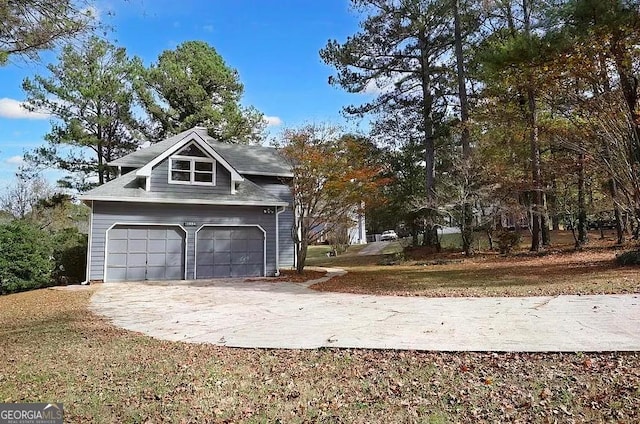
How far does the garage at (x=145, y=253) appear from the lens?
14.5m

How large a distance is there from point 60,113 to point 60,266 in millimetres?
12139

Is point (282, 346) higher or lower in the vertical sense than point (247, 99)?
lower

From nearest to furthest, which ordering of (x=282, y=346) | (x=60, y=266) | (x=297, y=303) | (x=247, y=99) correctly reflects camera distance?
(x=282, y=346), (x=297, y=303), (x=60, y=266), (x=247, y=99)

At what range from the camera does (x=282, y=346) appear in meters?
5.57

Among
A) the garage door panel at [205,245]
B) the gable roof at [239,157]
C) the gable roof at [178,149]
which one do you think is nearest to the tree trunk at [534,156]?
the gable roof at [239,157]

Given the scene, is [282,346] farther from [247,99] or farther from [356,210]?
[247,99]

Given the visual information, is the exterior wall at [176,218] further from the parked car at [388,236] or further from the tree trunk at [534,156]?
the parked car at [388,236]

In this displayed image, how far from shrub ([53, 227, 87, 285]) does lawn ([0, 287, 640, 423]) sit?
10817mm

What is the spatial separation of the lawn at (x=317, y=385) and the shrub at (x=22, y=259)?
30.8 ft

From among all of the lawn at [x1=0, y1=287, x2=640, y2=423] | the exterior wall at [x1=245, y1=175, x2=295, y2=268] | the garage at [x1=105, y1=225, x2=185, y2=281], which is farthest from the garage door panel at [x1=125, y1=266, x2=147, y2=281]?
the lawn at [x1=0, y1=287, x2=640, y2=423]

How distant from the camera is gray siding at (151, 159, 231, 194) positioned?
1505 centimetres

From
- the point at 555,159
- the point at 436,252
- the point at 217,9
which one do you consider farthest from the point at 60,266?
the point at 555,159

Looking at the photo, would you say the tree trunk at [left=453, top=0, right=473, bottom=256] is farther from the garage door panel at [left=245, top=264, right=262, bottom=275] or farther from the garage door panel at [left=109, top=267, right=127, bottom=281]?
the garage door panel at [left=109, top=267, right=127, bottom=281]

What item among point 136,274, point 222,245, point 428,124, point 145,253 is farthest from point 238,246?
point 428,124
